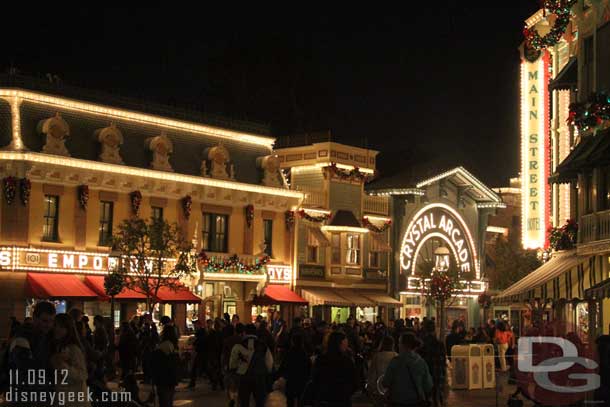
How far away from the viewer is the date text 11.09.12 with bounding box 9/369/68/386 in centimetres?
1274

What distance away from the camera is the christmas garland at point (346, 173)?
2026 inches

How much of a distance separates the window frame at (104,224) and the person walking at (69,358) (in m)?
29.2

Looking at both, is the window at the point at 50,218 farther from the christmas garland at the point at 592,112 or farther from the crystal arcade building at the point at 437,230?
the crystal arcade building at the point at 437,230

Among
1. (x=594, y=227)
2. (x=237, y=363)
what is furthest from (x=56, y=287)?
A: (x=237, y=363)

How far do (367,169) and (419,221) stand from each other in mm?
5730

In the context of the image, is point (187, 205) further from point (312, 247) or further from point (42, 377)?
point (42, 377)

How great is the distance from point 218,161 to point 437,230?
16.9m

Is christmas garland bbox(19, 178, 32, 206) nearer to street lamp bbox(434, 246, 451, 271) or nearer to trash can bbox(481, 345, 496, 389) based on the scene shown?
trash can bbox(481, 345, 496, 389)

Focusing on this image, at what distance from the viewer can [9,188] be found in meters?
38.2

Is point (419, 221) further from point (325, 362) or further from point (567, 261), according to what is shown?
point (325, 362)

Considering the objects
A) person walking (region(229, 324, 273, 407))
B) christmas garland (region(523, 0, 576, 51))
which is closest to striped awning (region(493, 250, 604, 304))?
christmas garland (region(523, 0, 576, 51))

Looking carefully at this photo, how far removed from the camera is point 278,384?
103 ft

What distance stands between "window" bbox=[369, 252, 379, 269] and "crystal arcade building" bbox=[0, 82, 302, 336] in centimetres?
617

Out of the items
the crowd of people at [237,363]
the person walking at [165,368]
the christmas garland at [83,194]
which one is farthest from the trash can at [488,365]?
the christmas garland at [83,194]
